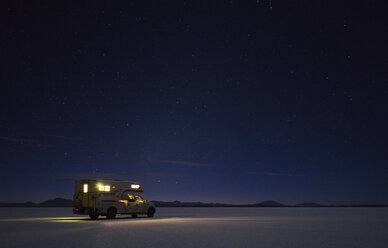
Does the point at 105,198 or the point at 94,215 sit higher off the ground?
the point at 105,198

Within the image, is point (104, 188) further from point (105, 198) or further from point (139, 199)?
point (139, 199)

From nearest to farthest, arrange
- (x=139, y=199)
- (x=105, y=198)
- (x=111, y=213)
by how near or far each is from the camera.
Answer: (x=105, y=198) < (x=111, y=213) < (x=139, y=199)

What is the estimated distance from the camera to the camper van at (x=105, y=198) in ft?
103

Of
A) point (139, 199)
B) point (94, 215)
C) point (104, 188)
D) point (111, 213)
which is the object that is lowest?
point (94, 215)

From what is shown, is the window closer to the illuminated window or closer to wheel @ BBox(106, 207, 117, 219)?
wheel @ BBox(106, 207, 117, 219)

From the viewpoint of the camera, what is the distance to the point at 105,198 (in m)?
31.7

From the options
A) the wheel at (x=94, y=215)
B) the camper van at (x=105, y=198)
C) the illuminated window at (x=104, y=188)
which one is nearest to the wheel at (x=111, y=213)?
the camper van at (x=105, y=198)

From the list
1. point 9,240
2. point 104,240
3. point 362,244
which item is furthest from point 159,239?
point 362,244

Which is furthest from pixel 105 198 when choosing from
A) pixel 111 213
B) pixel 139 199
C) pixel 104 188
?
pixel 139 199

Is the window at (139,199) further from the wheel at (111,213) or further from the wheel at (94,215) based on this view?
the wheel at (94,215)

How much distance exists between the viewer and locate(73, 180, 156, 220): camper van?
1238 inches

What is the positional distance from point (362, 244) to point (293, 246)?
2497 millimetres

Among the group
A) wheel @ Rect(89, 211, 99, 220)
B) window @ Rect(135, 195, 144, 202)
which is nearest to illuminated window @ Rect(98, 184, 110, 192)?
wheel @ Rect(89, 211, 99, 220)

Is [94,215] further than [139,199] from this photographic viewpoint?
No
